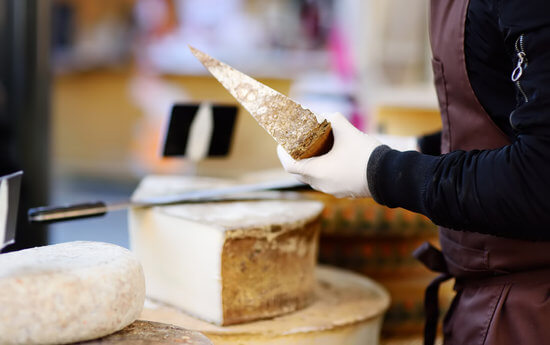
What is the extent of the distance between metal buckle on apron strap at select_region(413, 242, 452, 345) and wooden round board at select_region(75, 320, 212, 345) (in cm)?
46

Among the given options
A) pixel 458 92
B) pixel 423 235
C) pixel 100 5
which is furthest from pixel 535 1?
pixel 100 5

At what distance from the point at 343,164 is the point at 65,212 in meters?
0.54

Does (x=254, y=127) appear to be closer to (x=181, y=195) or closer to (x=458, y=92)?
(x=181, y=195)

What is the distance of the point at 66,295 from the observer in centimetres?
81

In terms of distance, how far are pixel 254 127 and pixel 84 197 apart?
138cm

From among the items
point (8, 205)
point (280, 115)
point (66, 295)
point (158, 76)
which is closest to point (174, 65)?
point (158, 76)

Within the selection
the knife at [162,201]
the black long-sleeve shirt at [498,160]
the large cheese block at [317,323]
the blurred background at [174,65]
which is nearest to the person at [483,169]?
the black long-sleeve shirt at [498,160]

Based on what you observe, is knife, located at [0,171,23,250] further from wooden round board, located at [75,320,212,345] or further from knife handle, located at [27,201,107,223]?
wooden round board, located at [75,320,212,345]

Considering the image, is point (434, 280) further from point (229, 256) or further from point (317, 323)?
point (229, 256)

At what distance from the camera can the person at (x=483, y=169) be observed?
2.66 feet

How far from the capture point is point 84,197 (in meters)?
4.58

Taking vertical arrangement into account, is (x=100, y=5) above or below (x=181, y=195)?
above

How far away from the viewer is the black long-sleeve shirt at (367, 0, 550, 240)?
797mm

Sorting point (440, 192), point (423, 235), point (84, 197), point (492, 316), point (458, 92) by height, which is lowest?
point (84, 197)
